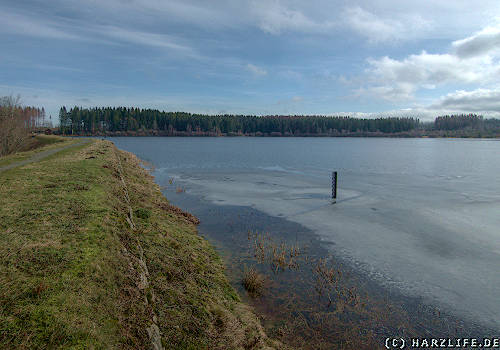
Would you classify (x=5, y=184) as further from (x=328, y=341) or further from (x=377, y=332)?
(x=377, y=332)

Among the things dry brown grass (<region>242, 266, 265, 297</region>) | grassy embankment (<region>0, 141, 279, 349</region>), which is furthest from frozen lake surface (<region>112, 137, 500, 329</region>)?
grassy embankment (<region>0, 141, 279, 349</region>)

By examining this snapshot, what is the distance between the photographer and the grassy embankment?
6.12m

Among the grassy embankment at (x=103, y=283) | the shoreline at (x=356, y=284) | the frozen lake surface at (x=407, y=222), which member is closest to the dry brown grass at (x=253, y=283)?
the shoreline at (x=356, y=284)

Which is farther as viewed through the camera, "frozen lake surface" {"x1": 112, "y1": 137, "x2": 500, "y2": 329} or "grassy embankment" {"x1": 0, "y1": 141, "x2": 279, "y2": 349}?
"frozen lake surface" {"x1": 112, "y1": 137, "x2": 500, "y2": 329}

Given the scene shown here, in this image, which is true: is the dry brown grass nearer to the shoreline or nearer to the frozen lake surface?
the shoreline

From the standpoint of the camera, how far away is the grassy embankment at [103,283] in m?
6.12

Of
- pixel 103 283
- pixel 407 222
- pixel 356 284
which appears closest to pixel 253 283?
pixel 356 284

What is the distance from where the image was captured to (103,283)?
780 cm

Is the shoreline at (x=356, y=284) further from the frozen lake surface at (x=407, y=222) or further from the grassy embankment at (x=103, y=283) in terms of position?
the grassy embankment at (x=103, y=283)

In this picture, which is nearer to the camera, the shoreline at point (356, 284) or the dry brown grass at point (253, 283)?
the shoreline at point (356, 284)

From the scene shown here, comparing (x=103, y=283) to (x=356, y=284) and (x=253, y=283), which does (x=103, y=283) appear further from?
(x=356, y=284)

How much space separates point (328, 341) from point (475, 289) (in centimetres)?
725

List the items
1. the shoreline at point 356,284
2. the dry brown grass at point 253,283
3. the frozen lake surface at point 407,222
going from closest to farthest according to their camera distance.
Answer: the shoreline at point 356,284, the dry brown grass at point 253,283, the frozen lake surface at point 407,222

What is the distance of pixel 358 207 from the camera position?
2508cm
